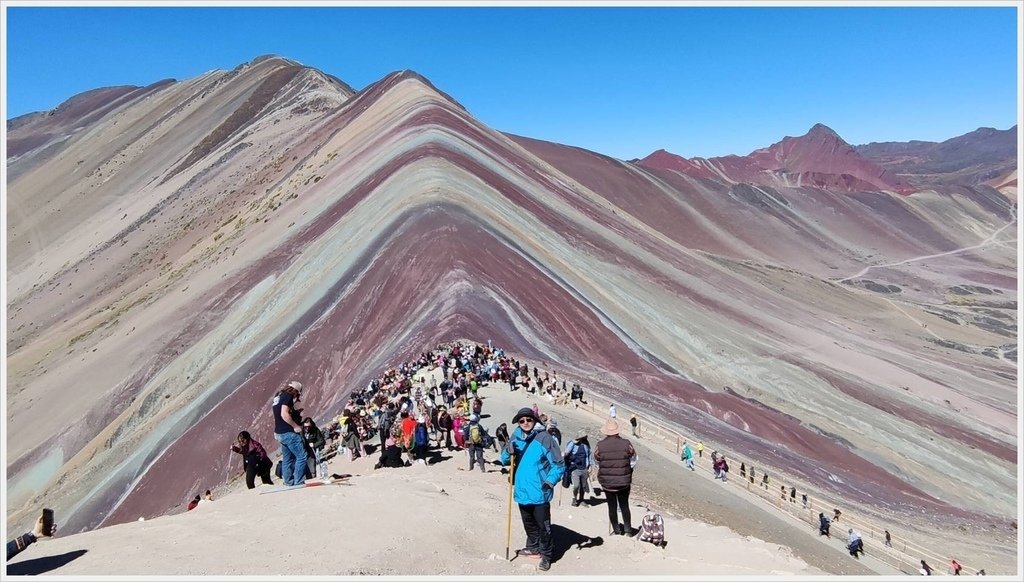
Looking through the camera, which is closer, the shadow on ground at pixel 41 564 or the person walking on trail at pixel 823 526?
the shadow on ground at pixel 41 564

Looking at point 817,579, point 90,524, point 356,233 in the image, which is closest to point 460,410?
point 817,579

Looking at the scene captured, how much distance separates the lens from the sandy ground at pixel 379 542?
6441 millimetres

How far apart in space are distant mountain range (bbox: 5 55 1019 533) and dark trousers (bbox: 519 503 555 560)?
13861 mm

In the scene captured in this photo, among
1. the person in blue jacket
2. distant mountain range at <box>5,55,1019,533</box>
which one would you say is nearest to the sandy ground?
the person in blue jacket

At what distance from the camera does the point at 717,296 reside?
1820 inches

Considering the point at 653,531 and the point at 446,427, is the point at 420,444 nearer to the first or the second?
the point at 446,427

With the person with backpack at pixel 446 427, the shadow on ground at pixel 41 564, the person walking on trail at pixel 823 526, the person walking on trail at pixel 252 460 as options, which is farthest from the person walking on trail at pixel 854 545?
the shadow on ground at pixel 41 564

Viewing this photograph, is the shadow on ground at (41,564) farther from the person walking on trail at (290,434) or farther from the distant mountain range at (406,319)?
the distant mountain range at (406,319)

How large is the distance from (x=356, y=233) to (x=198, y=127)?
68.9 metres

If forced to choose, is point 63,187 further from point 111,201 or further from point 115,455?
point 115,455

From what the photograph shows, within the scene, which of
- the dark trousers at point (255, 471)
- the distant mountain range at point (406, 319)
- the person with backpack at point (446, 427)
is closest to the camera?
the dark trousers at point (255, 471)

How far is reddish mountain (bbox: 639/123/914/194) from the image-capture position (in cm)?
14175

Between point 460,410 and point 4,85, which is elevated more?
point 4,85

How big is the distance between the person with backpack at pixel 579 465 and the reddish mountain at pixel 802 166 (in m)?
136
